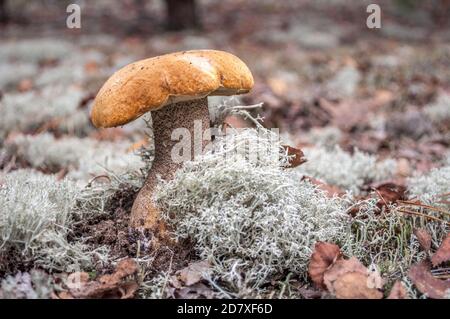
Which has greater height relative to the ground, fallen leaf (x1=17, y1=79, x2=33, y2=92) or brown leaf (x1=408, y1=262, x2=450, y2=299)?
fallen leaf (x1=17, y1=79, x2=33, y2=92)

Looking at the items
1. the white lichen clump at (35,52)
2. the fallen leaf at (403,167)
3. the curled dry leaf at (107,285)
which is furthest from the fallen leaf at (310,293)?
the white lichen clump at (35,52)

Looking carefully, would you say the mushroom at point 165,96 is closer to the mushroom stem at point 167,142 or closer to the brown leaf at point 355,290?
the mushroom stem at point 167,142

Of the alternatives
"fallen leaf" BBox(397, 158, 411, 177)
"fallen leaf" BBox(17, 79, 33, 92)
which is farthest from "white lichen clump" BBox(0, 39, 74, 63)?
"fallen leaf" BBox(397, 158, 411, 177)

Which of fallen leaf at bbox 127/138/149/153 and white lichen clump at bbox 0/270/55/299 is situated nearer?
white lichen clump at bbox 0/270/55/299

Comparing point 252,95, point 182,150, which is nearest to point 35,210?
point 182,150

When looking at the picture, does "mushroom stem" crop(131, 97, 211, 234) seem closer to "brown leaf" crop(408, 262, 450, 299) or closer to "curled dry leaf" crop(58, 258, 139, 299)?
"curled dry leaf" crop(58, 258, 139, 299)

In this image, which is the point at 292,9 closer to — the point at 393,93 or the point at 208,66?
the point at 393,93
